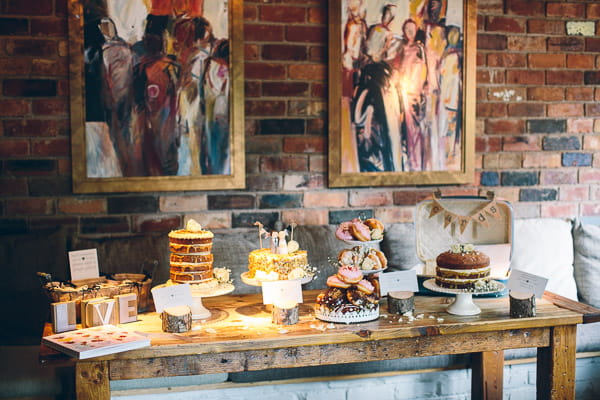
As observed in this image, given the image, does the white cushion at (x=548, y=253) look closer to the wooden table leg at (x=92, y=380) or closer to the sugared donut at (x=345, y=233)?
the sugared donut at (x=345, y=233)

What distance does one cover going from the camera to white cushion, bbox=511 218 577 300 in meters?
3.06

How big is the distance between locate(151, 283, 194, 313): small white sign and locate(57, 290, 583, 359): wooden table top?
85mm

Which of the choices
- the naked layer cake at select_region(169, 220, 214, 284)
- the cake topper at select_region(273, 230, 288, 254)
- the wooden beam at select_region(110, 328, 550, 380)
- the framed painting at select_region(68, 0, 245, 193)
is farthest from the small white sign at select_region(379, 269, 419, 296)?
the framed painting at select_region(68, 0, 245, 193)

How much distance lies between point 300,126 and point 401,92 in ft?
1.82

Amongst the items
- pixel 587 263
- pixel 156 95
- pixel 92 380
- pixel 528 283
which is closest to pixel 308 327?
pixel 92 380

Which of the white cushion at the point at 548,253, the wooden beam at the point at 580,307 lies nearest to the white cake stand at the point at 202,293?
the wooden beam at the point at 580,307

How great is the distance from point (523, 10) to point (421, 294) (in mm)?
1816

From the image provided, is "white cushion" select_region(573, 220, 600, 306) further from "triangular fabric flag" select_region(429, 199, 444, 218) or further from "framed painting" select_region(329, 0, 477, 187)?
"triangular fabric flag" select_region(429, 199, 444, 218)

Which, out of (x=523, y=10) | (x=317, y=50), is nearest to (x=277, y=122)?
(x=317, y=50)

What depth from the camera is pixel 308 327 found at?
1979mm

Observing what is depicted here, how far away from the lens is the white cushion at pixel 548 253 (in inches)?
120

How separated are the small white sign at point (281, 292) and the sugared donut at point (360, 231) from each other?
264mm

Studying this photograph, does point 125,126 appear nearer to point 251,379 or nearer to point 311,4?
point 311,4

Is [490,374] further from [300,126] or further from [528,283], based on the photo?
[300,126]
